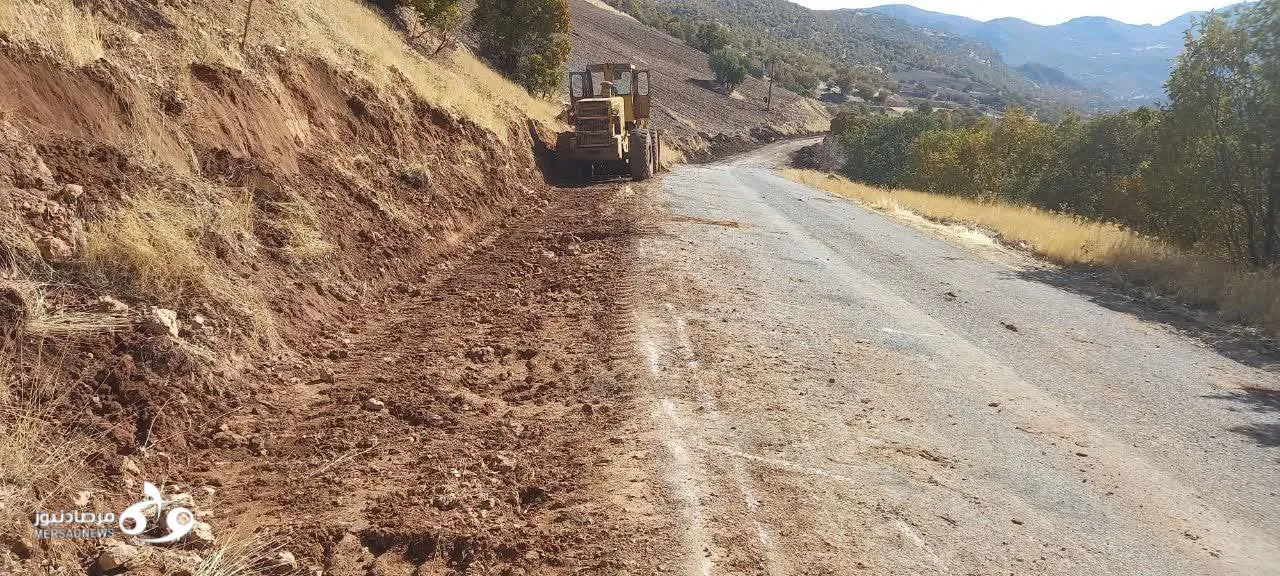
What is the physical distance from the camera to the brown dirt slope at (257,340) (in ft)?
11.9

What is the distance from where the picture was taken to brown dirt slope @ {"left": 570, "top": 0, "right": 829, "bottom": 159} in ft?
210

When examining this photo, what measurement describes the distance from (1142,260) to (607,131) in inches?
481

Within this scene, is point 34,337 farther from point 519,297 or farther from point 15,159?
point 519,297

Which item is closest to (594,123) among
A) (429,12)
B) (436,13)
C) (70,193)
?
(429,12)

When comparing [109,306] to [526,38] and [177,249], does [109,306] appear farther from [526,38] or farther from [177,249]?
[526,38]

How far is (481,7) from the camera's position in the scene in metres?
31.6

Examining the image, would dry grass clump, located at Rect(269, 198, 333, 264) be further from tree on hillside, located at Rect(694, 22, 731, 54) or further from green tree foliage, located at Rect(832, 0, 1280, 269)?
tree on hillside, located at Rect(694, 22, 731, 54)

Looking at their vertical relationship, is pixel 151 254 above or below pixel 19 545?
above

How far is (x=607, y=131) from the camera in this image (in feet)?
65.4

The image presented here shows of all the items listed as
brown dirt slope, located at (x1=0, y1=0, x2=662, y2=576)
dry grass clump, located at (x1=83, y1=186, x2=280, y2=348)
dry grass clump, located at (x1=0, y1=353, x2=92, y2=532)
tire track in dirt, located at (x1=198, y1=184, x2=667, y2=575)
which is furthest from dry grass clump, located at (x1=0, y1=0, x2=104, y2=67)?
dry grass clump, located at (x1=0, y1=353, x2=92, y2=532)

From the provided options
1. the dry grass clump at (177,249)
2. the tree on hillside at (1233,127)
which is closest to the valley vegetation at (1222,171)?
the tree on hillside at (1233,127)

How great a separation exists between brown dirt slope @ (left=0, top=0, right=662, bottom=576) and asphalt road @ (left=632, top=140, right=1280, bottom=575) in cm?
65

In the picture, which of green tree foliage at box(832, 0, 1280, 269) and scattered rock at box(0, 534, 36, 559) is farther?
green tree foliage at box(832, 0, 1280, 269)

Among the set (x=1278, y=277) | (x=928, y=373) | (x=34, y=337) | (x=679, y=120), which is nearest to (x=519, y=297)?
(x=928, y=373)
